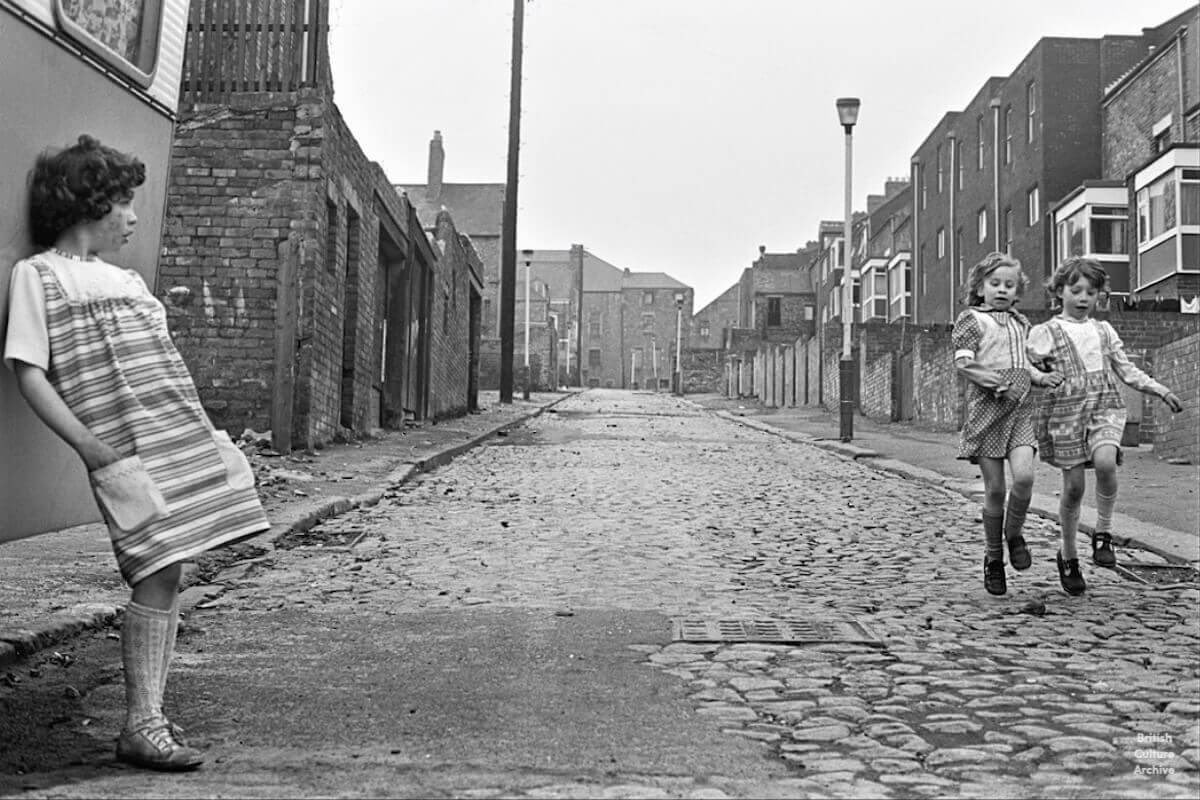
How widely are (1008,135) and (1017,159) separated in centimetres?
143

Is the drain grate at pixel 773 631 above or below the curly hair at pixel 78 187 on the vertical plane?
below

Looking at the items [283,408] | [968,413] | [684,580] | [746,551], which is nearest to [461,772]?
[684,580]

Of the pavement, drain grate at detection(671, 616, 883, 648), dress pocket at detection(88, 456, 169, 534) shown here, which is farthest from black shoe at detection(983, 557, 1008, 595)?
dress pocket at detection(88, 456, 169, 534)

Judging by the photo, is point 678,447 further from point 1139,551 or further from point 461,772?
point 461,772

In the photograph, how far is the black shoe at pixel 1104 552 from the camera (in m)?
6.41

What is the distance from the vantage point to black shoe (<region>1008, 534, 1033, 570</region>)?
5852mm

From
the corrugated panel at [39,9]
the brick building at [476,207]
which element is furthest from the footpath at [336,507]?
the brick building at [476,207]

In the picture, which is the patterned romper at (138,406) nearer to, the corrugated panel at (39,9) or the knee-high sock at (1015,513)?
the corrugated panel at (39,9)

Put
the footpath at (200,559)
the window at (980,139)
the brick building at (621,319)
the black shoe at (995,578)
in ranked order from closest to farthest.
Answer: the footpath at (200,559) < the black shoe at (995,578) < the window at (980,139) < the brick building at (621,319)

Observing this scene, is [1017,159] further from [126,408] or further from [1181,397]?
[126,408]

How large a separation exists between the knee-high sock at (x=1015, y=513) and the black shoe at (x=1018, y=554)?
0.03 m

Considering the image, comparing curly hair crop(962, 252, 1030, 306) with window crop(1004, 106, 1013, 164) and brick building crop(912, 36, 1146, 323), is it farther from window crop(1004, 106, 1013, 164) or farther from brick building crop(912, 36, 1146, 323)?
window crop(1004, 106, 1013, 164)

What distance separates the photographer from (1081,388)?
6.07 meters

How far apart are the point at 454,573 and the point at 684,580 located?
1.18m
